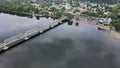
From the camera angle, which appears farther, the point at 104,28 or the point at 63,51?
the point at 104,28

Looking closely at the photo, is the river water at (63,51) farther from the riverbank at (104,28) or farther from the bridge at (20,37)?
the riverbank at (104,28)

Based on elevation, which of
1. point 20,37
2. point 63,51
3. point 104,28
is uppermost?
point 20,37

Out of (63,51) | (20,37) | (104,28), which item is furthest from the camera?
(104,28)

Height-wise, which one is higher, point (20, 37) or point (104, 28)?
point (20, 37)

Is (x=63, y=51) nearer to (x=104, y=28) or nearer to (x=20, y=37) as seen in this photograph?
(x=20, y=37)

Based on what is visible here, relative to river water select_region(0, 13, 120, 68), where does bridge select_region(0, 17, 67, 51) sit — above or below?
above

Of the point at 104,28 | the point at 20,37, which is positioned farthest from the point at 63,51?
the point at 104,28

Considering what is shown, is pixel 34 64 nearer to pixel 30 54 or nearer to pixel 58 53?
pixel 30 54

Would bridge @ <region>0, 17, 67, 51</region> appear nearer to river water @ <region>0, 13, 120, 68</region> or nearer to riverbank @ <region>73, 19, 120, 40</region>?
river water @ <region>0, 13, 120, 68</region>

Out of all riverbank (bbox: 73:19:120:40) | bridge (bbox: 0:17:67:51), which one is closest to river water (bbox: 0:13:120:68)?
bridge (bbox: 0:17:67:51)

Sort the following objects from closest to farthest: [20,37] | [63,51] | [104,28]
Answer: [63,51] < [20,37] < [104,28]
